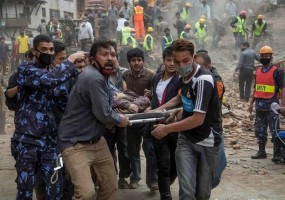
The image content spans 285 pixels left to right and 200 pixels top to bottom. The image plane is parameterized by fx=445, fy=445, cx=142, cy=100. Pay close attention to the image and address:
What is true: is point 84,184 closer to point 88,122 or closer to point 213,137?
point 88,122

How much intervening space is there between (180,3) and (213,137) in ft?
81.4

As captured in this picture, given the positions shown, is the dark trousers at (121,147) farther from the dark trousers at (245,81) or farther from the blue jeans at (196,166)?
the dark trousers at (245,81)

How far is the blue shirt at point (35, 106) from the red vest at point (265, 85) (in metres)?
4.91

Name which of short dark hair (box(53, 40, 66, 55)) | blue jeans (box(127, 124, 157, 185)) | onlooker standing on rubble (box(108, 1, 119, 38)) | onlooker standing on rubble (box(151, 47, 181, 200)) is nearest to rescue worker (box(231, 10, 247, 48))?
onlooker standing on rubble (box(108, 1, 119, 38))

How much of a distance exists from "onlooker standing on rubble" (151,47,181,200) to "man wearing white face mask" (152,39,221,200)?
0.99 m

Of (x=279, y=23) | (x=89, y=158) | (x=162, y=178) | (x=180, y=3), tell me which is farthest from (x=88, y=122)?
(x=180, y=3)

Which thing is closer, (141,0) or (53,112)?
(53,112)

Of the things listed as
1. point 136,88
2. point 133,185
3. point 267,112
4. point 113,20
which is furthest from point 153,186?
point 113,20

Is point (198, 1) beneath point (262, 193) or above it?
above

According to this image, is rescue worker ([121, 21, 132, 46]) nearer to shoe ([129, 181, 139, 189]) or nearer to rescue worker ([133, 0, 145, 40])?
rescue worker ([133, 0, 145, 40])

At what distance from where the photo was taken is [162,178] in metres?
5.42

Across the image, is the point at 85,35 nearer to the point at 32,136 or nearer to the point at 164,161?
the point at 164,161

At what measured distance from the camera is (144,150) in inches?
240

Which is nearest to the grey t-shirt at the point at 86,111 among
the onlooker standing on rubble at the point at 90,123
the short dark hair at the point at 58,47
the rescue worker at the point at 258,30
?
the onlooker standing on rubble at the point at 90,123
